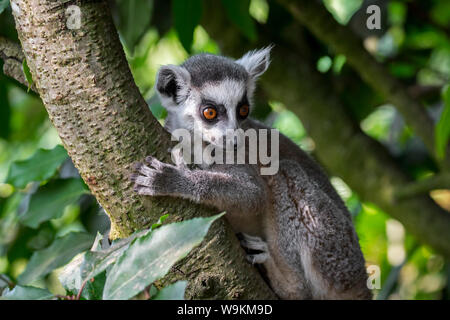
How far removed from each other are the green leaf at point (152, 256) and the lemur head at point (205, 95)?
73.7 inches

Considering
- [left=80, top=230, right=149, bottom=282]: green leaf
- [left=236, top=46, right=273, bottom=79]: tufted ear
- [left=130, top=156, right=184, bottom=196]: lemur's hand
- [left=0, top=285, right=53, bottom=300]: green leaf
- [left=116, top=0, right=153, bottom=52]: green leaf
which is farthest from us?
[left=116, top=0, right=153, bottom=52]: green leaf

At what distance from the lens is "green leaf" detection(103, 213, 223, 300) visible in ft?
5.34

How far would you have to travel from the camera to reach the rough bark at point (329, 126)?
16.8ft

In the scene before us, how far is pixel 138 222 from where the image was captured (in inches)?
95.2

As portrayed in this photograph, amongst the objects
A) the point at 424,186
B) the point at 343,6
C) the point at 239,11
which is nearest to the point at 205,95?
the point at 239,11

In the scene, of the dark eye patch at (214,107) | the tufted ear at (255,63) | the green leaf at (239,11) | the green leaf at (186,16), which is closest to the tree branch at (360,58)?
the tufted ear at (255,63)

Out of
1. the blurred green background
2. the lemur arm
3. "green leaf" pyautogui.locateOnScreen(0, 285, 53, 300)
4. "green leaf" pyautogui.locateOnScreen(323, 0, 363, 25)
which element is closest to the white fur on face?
the blurred green background

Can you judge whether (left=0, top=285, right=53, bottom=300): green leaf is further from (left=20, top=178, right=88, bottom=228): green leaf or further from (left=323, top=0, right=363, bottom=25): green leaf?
(left=323, top=0, right=363, bottom=25): green leaf

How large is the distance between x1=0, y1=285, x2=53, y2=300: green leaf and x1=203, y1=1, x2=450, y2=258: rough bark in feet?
12.6

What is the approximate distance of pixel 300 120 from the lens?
5488 mm

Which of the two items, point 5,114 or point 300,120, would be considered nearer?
point 5,114

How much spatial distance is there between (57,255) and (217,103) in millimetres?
1507

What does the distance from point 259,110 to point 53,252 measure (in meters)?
2.85

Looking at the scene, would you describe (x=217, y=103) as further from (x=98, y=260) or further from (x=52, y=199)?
(x=98, y=260)
